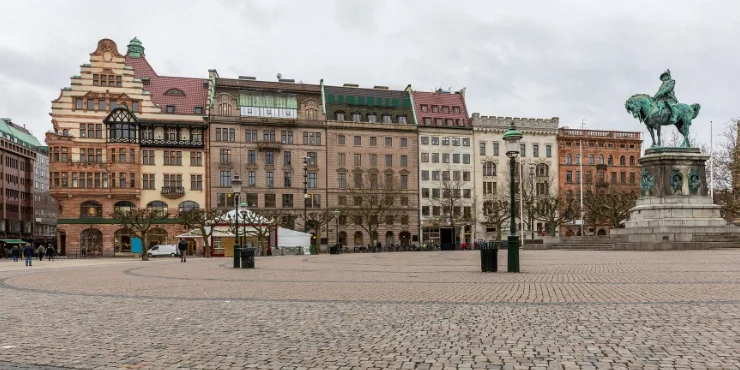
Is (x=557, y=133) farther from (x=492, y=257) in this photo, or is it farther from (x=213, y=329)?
(x=213, y=329)

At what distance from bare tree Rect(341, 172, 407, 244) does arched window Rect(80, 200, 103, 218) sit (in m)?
26.7

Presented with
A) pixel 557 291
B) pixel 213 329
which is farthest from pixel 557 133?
pixel 213 329

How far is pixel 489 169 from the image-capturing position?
8744cm

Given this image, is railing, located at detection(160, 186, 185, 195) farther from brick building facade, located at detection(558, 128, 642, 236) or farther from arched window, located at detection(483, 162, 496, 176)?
brick building facade, located at detection(558, 128, 642, 236)

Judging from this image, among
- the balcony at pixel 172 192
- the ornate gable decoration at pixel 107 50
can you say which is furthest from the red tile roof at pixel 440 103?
the ornate gable decoration at pixel 107 50

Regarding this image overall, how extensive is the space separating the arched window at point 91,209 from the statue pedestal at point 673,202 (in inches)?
2072

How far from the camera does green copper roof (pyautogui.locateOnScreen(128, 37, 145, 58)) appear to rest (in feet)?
268

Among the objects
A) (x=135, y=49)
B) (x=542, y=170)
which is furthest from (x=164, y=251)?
(x=542, y=170)

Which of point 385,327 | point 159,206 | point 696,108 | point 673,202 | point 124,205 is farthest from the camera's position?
point 159,206

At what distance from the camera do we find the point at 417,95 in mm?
88125

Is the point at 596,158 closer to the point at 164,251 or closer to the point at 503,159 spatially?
the point at 503,159

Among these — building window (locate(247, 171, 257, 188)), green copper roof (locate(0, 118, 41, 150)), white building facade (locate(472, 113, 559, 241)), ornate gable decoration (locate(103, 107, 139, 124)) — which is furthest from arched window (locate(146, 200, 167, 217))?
green copper roof (locate(0, 118, 41, 150))

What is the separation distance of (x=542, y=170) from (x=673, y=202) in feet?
156

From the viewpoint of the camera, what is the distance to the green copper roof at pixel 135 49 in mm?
81812
